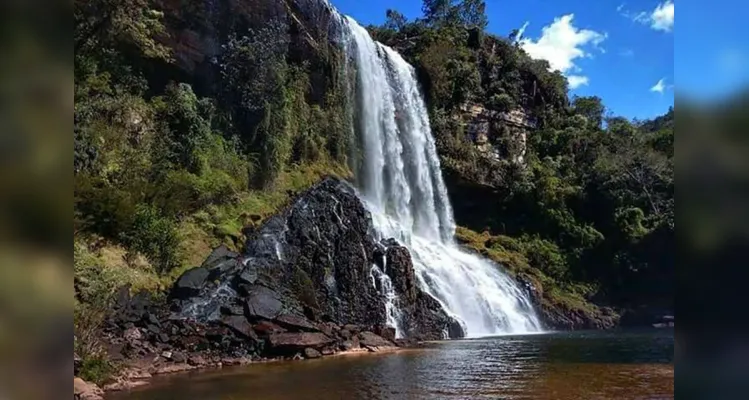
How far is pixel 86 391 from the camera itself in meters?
6.78

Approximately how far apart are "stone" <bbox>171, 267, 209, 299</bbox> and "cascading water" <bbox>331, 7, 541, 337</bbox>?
6.75 meters

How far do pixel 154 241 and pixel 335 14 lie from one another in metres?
12.2

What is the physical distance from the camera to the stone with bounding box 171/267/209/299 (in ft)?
38.7

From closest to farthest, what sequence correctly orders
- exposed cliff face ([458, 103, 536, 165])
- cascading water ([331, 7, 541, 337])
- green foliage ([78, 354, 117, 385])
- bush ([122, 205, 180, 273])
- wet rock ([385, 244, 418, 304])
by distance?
green foliage ([78, 354, 117, 385])
bush ([122, 205, 180, 273])
wet rock ([385, 244, 418, 304])
cascading water ([331, 7, 541, 337])
exposed cliff face ([458, 103, 536, 165])

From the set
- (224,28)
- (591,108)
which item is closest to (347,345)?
(224,28)

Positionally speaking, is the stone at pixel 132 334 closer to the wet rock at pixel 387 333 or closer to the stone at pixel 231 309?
the stone at pixel 231 309

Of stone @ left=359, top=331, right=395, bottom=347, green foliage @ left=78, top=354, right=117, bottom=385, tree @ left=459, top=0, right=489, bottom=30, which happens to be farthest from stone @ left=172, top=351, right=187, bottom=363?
tree @ left=459, top=0, right=489, bottom=30

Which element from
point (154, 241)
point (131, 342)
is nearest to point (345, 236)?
point (154, 241)

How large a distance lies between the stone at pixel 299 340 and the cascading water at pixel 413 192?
573cm

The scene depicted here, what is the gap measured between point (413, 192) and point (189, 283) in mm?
12473

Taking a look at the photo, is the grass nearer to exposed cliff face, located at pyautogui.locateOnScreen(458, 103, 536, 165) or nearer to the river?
exposed cliff face, located at pyautogui.locateOnScreen(458, 103, 536, 165)
